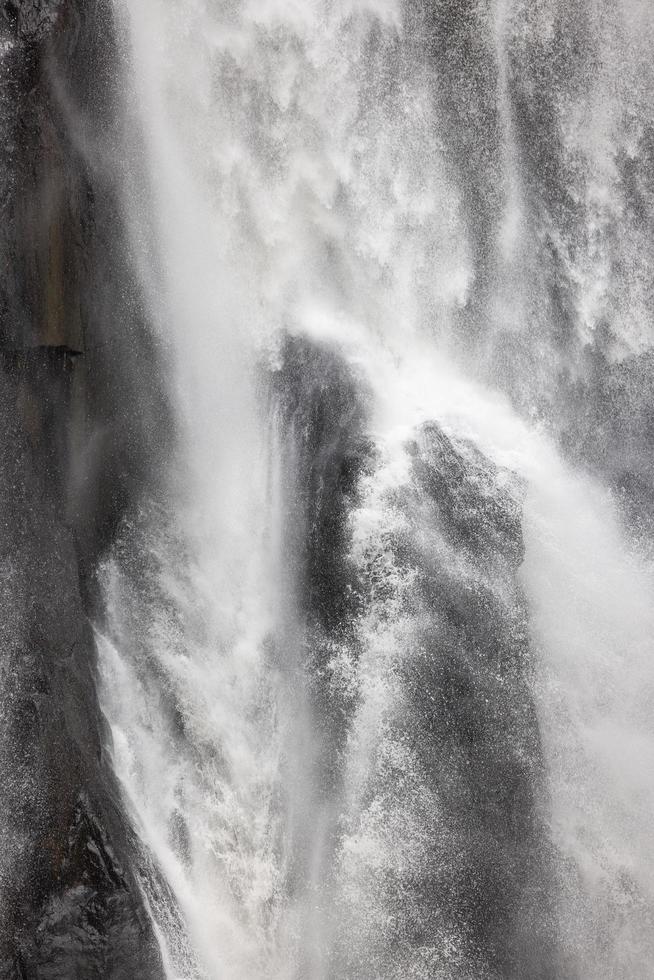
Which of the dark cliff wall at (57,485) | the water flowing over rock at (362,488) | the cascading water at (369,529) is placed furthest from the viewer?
the cascading water at (369,529)

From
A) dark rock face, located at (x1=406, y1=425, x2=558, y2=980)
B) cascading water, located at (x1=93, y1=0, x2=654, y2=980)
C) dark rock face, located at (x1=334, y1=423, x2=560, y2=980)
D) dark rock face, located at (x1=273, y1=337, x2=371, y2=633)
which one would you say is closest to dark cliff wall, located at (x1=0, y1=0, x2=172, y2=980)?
cascading water, located at (x1=93, y1=0, x2=654, y2=980)

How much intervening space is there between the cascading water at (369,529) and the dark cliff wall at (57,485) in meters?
0.29

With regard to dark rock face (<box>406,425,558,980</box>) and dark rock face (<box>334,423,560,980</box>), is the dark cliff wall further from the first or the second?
dark rock face (<box>406,425,558,980</box>)

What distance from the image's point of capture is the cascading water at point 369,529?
5.09m

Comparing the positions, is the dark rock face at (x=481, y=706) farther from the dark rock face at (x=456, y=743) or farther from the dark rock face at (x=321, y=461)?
the dark rock face at (x=321, y=461)

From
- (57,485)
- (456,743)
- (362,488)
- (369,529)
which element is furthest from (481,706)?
(57,485)

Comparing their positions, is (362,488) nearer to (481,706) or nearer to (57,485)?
(481,706)

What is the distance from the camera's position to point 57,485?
15.5 feet

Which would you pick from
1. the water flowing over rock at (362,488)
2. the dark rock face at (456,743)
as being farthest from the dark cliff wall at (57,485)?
the dark rock face at (456,743)

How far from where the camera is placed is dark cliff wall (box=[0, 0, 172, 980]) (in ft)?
14.4

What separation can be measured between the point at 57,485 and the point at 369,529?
1.99 meters

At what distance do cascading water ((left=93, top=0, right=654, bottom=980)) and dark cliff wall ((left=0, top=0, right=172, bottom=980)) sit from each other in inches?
11.6

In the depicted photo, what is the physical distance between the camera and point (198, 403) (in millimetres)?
5277

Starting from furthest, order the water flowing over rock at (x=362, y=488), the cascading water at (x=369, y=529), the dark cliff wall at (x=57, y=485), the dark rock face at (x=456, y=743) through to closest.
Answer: the dark rock face at (x=456, y=743) < the cascading water at (x=369, y=529) < the water flowing over rock at (x=362, y=488) < the dark cliff wall at (x=57, y=485)
